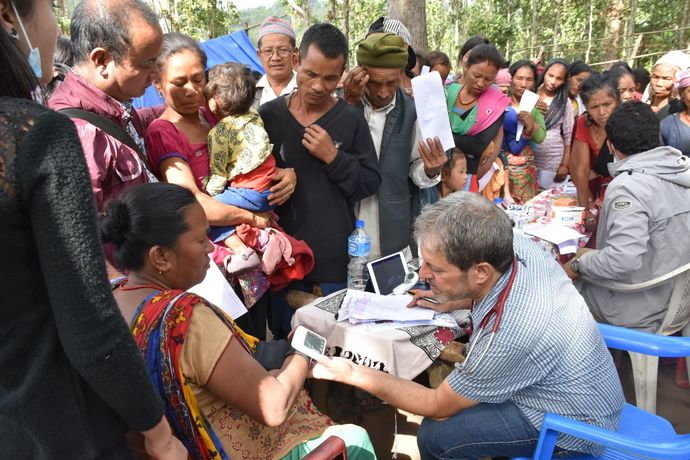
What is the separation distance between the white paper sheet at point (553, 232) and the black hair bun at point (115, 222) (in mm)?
2481

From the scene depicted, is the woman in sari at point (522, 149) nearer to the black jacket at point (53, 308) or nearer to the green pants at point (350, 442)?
the green pants at point (350, 442)

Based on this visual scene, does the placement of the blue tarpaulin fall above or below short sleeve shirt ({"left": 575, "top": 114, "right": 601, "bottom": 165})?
above

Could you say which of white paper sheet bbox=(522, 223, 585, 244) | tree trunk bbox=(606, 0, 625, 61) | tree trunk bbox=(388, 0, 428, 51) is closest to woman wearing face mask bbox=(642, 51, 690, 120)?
white paper sheet bbox=(522, 223, 585, 244)

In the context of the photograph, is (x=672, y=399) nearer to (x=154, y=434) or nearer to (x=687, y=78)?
(x=687, y=78)

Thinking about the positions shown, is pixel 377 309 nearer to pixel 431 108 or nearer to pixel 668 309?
pixel 431 108

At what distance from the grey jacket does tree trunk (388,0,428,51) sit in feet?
13.3

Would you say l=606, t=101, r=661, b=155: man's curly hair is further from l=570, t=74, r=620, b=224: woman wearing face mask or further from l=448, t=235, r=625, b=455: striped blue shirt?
l=448, t=235, r=625, b=455: striped blue shirt

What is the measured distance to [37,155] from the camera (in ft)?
2.49

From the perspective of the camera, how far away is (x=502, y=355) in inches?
66.0

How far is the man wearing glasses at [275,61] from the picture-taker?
384 centimetres

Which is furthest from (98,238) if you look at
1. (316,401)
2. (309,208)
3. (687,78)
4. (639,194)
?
(687,78)

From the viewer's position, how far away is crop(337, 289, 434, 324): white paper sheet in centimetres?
225

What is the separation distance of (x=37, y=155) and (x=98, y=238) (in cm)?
17

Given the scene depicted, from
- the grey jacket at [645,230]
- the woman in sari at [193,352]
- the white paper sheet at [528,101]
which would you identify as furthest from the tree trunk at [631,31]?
the woman in sari at [193,352]
